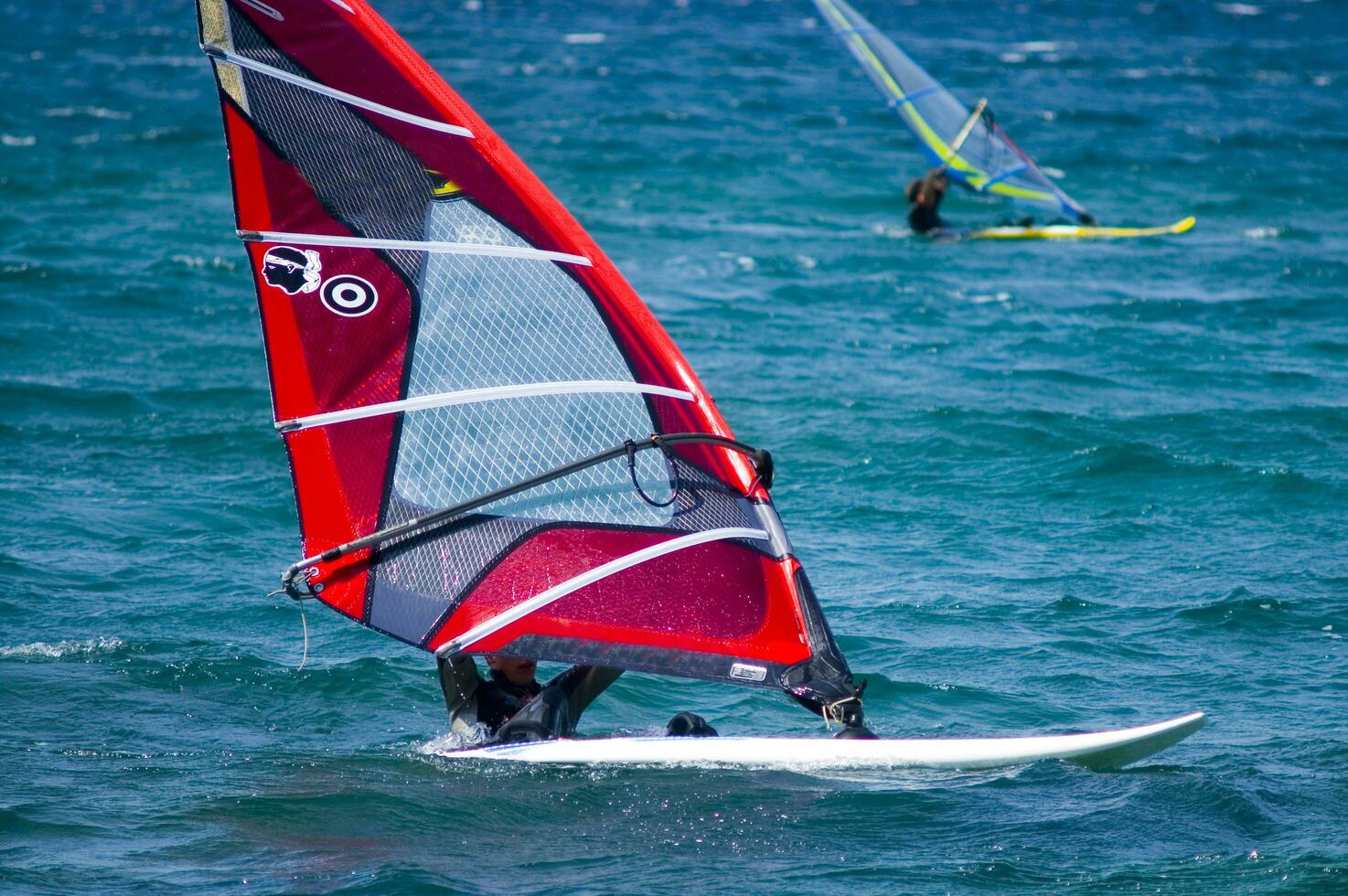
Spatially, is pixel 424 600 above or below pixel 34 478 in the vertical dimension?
above

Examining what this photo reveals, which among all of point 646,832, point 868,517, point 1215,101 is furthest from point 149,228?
point 1215,101

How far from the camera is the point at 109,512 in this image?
10891 millimetres

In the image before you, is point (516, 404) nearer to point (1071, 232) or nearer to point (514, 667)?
point (514, 667)

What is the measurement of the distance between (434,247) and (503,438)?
0.86 m

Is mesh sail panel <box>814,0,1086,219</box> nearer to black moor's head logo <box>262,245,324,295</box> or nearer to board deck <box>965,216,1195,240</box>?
board deck <box>965,216,1195,240</box>

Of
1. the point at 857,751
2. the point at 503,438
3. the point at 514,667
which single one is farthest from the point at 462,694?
the point at 857,751

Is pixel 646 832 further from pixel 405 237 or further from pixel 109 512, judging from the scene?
pixel 109 512

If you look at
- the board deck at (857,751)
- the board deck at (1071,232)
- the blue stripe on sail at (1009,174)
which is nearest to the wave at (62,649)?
the board deck at (857,751)

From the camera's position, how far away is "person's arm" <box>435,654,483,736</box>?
7.00 m

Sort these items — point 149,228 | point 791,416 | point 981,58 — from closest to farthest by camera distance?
1. point 791,416
2. point 149,228
3. point 981,58

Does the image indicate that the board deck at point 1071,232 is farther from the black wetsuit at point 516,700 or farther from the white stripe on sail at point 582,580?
the white stripe on sail at point 582,580

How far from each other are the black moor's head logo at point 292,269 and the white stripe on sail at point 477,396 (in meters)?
A: 0.54

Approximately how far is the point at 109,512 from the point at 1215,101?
27246 millimetres

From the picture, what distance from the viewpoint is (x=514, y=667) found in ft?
23.5
